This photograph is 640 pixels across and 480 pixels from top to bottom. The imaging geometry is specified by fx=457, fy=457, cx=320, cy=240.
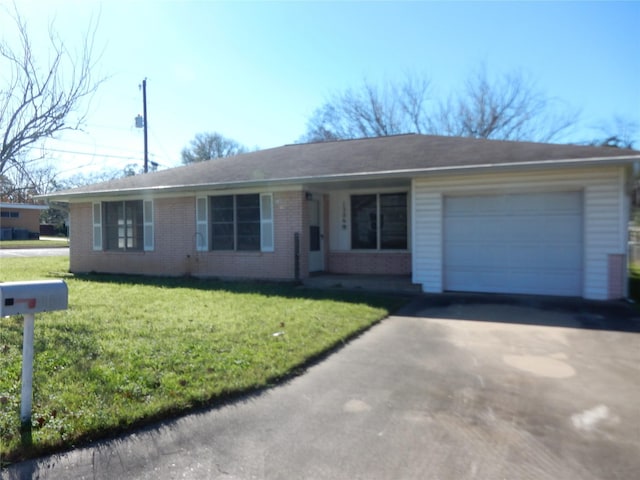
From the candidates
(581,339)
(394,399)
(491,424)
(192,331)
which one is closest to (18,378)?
(192,331)

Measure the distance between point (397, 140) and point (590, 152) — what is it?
5776 millimetres

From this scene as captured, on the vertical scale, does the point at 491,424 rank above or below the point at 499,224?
below

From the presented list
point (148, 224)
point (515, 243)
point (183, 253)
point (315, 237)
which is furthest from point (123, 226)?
point (515, 243)

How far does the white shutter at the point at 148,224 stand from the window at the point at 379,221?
19.8 ft

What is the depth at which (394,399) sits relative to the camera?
4230 millimetres

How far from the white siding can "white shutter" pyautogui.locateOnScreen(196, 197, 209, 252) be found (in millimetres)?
5880

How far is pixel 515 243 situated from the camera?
9.95m

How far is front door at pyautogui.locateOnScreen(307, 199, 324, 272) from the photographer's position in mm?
12437

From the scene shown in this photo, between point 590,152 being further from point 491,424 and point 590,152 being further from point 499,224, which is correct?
point 491,424

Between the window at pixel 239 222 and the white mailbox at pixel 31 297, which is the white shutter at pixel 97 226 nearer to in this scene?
the window at pixel 239 222

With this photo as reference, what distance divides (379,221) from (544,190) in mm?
4271

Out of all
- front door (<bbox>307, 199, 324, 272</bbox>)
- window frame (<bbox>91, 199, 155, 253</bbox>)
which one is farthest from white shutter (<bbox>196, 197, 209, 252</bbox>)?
front door (<bbox>307, 199, 324, 272</bbox>)

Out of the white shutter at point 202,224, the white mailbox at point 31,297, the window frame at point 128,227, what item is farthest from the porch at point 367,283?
the white mailbox at point 31,297

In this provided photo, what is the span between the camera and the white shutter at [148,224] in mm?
13723
